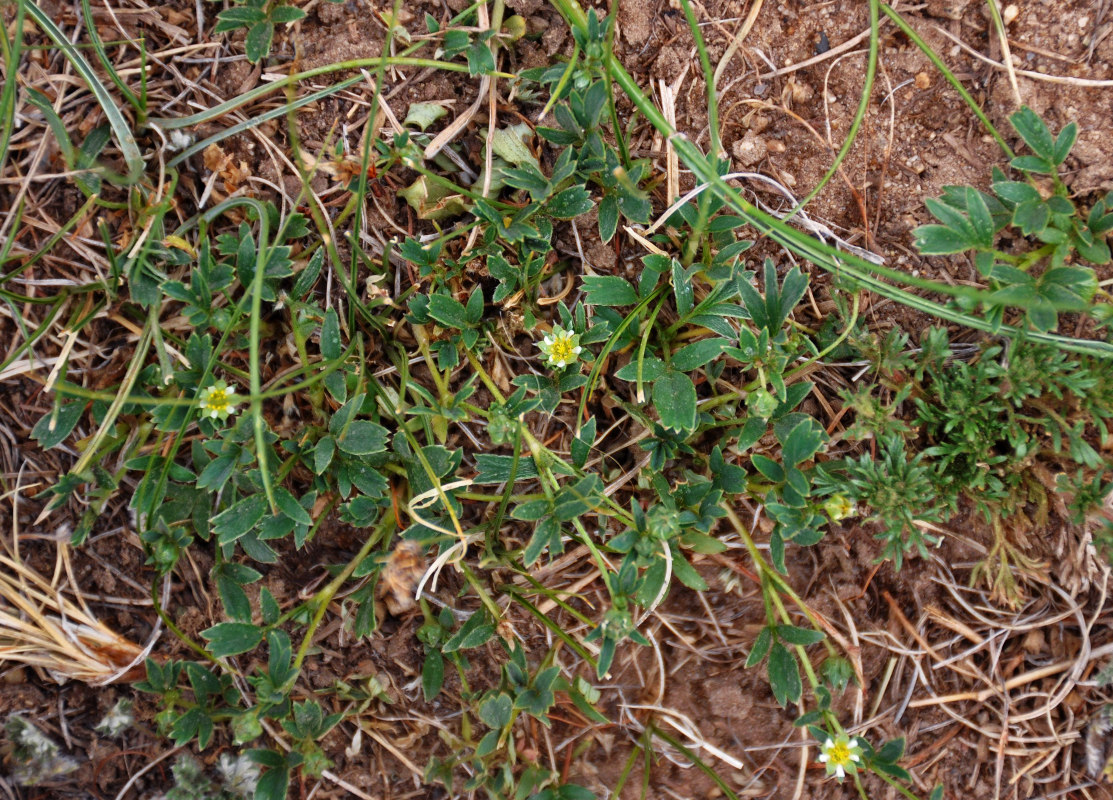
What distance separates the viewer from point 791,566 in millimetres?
2531

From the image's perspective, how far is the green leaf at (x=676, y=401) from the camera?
7.36 ft

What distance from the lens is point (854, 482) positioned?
7.31 ft

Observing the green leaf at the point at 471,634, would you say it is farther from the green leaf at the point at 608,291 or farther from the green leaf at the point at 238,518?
the green leaf at the point at 608,291

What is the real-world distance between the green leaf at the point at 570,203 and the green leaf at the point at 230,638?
1557mm

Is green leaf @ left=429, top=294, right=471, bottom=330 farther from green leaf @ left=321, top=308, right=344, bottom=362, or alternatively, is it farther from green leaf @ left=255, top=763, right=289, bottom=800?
green leaf @ left=255, top=763, right=289, bottom=800

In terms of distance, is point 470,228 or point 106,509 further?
point 106,509

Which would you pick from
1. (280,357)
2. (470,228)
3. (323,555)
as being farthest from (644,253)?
(323,555)

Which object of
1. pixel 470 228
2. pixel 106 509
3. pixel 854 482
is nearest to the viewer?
pixel 854 482

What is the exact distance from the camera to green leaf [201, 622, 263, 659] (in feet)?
7.48

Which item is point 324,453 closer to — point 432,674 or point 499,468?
point 499,468

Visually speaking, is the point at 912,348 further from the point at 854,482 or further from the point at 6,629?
the point at 6,629

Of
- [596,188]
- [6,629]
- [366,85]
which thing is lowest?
[6,629]

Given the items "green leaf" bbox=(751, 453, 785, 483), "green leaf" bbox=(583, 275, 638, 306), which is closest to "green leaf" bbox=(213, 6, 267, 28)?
"green leaf" bbox=(583, 275, 638, 306)

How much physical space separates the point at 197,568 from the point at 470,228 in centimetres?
143
